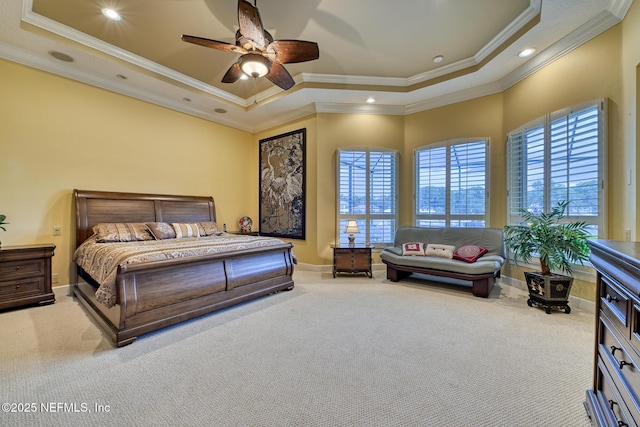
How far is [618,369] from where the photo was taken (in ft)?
4.05

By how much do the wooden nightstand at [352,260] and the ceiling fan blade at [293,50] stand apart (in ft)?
9.68

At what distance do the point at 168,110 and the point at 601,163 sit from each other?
639 centimetres

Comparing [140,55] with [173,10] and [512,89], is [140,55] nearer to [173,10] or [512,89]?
[173,10]

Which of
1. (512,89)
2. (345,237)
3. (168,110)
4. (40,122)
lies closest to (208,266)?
(345,237)

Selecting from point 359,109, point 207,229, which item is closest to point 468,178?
point 359,109

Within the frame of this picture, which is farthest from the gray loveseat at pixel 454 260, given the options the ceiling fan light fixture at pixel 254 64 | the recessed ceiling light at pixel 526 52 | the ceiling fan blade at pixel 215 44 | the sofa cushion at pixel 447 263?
the ceiling fan blade at pixel 215 44

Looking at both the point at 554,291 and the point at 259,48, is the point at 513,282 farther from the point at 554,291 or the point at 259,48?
the point at 259,48

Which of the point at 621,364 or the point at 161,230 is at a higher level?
the point at 161,230

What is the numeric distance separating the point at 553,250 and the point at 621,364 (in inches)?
89.5

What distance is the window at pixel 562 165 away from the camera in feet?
9.73

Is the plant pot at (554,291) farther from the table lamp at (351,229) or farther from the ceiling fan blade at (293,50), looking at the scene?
the ceiling fan blade at (293,50)

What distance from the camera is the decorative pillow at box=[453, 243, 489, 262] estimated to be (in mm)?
3948

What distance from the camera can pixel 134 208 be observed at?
14.3ft

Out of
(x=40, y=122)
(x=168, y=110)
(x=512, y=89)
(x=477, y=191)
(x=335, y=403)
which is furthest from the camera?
(x=168, y=110)
